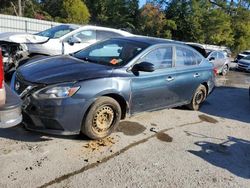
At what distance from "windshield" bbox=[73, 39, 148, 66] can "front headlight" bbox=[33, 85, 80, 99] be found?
3.60ft

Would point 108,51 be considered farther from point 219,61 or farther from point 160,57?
point 219,61

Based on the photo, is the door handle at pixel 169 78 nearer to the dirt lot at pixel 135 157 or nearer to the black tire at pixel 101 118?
the dirt lot at pixel 135 157

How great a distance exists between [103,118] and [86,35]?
5.68m

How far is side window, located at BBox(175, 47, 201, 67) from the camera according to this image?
267 inches

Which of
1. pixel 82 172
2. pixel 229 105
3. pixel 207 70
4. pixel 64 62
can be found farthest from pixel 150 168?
pixel 229 105

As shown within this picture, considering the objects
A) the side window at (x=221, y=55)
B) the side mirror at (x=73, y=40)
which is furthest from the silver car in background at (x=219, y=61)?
the side mirror at (x=73, y=40)

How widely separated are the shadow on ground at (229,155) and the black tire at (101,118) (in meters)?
1.34

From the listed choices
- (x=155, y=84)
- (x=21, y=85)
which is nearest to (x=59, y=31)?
(x=155, y=84)

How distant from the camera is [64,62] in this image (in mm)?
5582

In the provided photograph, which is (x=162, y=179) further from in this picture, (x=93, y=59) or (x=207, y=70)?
(x=207, y=70)

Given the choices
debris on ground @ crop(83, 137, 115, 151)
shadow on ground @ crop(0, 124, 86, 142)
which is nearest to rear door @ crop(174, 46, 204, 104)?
debris on ground @ crop(83, 137, 115, 151)

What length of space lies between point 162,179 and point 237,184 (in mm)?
1021

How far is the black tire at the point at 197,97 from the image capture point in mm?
7652

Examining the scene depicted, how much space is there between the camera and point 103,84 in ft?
16.6
